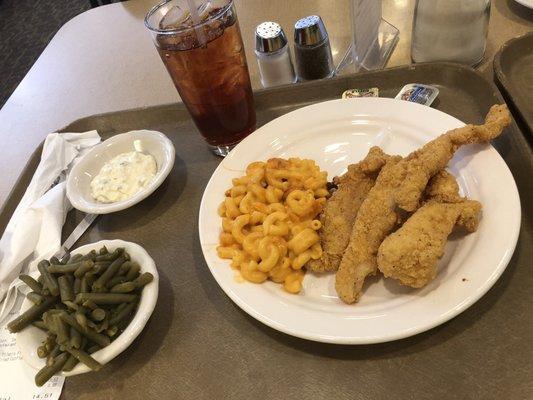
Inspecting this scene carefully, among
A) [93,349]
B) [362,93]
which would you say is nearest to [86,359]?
[93,349]

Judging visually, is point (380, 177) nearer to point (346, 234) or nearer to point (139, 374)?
point (346, 234)

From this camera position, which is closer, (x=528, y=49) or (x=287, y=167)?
(x=287, y=167)

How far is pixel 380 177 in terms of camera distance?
112 cm

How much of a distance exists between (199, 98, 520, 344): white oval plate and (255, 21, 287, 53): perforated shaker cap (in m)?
0.33

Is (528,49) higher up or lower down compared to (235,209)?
lower down

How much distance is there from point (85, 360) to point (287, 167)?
681 millimetres

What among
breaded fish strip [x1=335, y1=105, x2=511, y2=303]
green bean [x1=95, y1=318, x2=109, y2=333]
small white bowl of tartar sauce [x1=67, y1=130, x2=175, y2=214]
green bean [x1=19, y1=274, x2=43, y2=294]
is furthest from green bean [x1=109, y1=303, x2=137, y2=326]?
breaded fish strip [x1=335, y1=105, x2=511, y2=303]

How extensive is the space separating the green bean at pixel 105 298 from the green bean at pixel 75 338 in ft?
0.23

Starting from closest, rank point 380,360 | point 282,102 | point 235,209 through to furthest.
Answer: point 380,360, point 235,209, point 282,102

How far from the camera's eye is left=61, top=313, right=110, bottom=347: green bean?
38.9 inches

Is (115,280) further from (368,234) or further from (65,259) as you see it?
(368,234)

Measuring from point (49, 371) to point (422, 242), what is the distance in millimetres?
864

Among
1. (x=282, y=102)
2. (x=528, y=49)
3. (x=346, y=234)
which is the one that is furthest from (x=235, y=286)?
(x=528, y=49)

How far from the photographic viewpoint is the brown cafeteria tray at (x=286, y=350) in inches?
35.2
